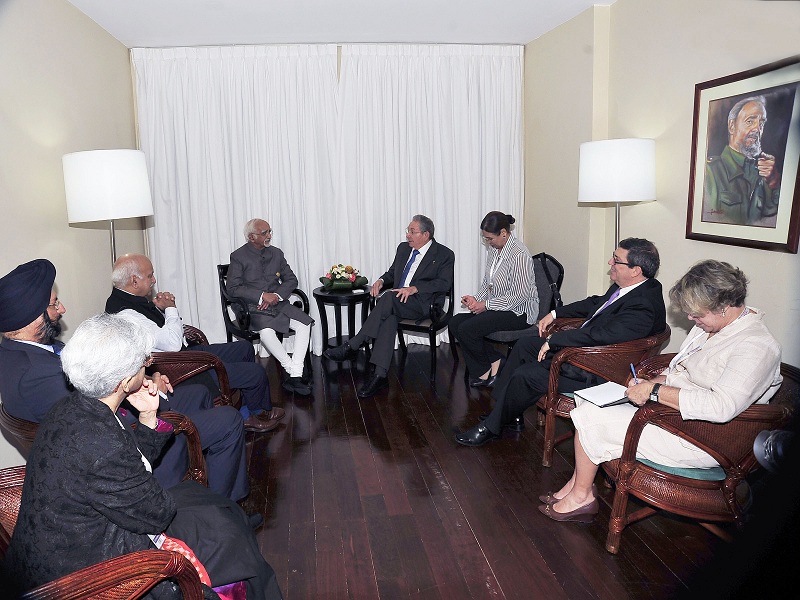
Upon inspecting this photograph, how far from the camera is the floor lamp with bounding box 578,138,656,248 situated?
3.94 meters

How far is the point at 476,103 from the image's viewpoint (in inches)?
231

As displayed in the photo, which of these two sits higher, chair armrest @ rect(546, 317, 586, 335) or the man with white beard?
the man with white beard

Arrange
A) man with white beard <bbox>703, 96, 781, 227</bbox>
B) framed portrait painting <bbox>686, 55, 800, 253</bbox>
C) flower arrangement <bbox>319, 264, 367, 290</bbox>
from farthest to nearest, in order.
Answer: flower arrangement <bbox>319, 264, 367, 290</bbox>, man with white beard <bbox>703, 96, 781, 227</bbox>, framed portrait painting <bbox>686, 55, 800, 253</bbox>

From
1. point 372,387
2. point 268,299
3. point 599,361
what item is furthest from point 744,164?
point 268,299

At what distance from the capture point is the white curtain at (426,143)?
227 inches

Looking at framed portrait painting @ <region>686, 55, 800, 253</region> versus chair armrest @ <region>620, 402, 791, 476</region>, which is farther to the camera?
framed portrait painting @ <region>686, 55, 800, 253</region>

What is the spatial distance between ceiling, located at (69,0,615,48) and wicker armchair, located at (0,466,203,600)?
12.7 feet

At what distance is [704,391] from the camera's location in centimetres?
236

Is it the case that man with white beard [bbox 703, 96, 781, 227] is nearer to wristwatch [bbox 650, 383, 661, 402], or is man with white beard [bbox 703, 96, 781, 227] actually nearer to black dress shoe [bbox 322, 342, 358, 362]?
wristwatch [bbox 650, 383, 661, 402]

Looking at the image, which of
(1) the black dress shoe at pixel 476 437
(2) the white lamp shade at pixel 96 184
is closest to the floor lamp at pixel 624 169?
(1) the black dress shoe at pixel 476 437

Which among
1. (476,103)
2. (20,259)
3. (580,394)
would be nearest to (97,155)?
(20,259)

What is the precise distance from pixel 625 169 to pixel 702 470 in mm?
2176

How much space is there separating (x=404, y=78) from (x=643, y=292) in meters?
3.50

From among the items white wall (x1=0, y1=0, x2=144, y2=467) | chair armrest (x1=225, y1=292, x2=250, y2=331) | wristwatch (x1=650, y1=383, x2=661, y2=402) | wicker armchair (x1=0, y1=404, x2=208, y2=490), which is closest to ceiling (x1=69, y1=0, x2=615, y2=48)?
white wall (x1=0, y1=0, x2=144, y2=467)
